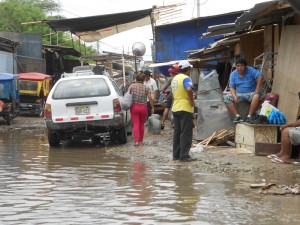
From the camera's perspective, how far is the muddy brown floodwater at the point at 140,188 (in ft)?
17.5

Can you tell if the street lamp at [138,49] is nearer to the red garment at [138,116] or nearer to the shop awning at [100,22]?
the shop awning at [100,22]

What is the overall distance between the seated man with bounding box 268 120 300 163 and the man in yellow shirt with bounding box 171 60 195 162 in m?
1.50

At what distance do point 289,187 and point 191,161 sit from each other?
9.30 feet

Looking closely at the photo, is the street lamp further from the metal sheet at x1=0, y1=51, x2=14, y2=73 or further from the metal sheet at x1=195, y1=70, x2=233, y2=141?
the metal sheet at x1=195, y1=70, x2=233, y2=141

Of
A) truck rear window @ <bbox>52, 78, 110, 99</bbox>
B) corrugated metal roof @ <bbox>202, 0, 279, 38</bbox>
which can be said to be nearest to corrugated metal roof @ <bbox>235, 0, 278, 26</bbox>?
corrugated metal roof @ <bbox>202, 0, 279, 38</bbox>

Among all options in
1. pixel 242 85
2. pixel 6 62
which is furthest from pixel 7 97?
pixel 242 85

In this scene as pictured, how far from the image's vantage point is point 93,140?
13.6m

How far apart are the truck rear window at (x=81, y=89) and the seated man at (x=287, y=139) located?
473 cm

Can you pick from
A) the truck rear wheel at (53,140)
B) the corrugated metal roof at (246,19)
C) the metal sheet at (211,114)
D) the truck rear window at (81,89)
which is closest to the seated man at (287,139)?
the corrugated metal roof at (246,19)

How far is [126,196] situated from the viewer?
6352mm

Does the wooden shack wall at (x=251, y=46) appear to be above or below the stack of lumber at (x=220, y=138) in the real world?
above

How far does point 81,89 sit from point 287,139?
17.5ft

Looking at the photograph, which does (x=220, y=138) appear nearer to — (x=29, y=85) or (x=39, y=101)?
(x=39, y=101)

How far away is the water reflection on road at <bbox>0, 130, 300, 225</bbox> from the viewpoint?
17.3 ft
